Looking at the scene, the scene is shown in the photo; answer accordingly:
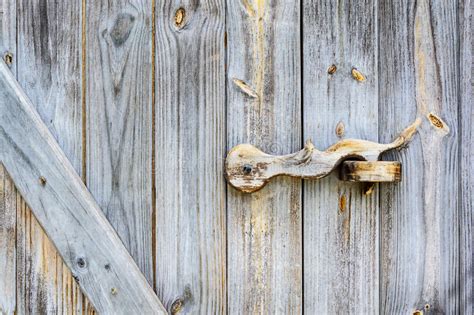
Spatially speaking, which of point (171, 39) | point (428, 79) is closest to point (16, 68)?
point (171, 39)

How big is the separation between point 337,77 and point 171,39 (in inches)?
14.3

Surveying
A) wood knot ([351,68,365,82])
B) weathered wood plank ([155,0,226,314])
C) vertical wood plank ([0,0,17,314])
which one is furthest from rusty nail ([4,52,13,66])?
wood knot ([351,68,365,82])

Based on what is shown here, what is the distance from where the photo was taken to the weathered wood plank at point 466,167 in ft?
3.48

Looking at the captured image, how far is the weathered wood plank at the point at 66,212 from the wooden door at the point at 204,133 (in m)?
0.03

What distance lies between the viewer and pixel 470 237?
3.49 feet

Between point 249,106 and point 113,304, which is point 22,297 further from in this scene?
point 249,106

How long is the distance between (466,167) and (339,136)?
29 cm

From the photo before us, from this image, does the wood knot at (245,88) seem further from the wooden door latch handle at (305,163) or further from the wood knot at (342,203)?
the wood knot at (342,203)

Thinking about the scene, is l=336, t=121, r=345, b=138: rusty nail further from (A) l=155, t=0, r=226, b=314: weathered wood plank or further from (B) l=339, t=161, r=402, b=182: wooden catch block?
(A) l=155, t=0, r=226, b=314: weathered wood plank

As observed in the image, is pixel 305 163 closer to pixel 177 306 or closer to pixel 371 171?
pixel 371 171

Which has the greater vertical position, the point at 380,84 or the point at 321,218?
the point at 380,84

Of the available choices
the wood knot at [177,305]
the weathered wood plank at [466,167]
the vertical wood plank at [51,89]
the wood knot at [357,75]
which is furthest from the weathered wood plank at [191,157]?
the weathered wood plank at [466,167]

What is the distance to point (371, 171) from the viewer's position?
97 centimetres

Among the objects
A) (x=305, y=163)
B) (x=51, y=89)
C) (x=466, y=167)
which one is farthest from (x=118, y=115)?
(x=466, y=167)
